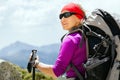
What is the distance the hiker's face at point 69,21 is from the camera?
5.41 metres

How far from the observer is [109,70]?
5.30 metres

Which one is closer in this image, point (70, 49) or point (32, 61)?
point (70, 49)

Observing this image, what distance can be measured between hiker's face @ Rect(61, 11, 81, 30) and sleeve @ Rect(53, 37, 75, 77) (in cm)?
23

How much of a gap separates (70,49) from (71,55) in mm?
73

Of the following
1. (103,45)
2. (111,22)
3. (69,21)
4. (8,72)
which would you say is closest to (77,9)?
(69,21)

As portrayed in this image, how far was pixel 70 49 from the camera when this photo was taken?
17.0 ft

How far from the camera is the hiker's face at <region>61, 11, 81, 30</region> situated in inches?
213

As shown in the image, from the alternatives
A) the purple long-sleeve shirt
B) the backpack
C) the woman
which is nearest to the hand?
the woman

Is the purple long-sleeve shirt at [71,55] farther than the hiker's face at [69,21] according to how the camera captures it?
No

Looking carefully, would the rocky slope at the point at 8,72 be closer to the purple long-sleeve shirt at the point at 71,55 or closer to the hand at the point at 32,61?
the hand at the point at 32,61

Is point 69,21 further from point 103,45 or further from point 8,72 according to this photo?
point 8,72

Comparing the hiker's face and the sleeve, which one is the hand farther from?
the hiker's face

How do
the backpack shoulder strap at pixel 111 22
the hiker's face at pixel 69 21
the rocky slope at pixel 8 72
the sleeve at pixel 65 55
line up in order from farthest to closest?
the rocky slope at pixel 8 72 → the hiker's face at pixel 69 21 → the backpack shoulder strap at pixel 111 22 → the sleeve at pixel 65 55

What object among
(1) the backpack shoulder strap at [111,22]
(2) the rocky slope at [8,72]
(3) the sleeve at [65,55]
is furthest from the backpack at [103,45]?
(2) the rocky slope at [8,72]
